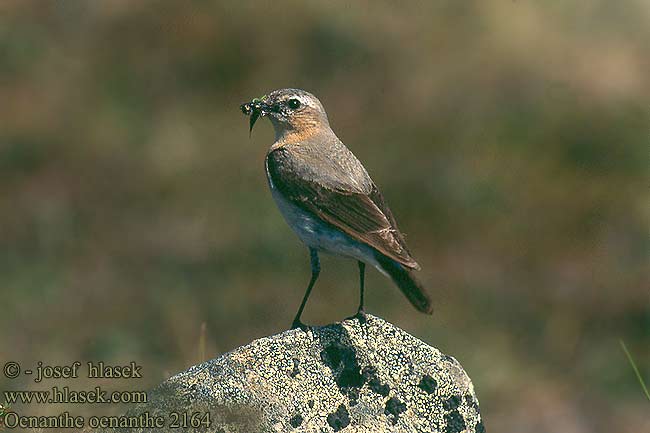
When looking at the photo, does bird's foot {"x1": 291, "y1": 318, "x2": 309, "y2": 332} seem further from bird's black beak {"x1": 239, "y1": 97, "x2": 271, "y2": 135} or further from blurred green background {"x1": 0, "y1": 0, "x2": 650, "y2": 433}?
blurred green background {"x1": 0, "y1": 0, "x2": 650, "y2": 433}

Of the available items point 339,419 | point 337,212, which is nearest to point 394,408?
point 339,419

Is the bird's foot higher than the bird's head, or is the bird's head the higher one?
the bird's head

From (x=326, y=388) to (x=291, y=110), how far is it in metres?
2.01

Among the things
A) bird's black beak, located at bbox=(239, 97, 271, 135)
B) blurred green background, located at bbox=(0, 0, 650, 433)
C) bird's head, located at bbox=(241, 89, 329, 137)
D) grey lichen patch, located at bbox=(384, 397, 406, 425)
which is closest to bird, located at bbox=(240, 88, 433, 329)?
bird's head, located at bbox=(241, 89, 329, 137)

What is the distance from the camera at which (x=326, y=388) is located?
19.7ft

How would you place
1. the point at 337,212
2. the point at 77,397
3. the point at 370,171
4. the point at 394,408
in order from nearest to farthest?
the point at 394,408
the point at 337,212
the point at 77,397
the point at 370,171

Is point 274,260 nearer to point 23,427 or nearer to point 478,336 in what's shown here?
point 478,336

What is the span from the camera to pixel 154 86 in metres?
16.2

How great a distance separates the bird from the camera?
6371 millimetres

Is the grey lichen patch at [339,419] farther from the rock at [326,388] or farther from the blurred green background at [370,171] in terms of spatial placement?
the blurred green background at [370,171]

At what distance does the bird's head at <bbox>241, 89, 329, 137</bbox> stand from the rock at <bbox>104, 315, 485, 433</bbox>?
1.47 meters

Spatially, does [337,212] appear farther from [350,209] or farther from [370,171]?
[370,171]

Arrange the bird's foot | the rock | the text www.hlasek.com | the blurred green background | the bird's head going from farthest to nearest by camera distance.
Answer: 1. the blurred green background
2. the bird's head
3. the bird's foot
4. the text www.hlasek.com
5. the rock

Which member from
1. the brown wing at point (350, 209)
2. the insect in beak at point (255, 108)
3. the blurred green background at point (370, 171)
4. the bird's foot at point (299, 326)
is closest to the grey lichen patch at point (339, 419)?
the bird's foot at point (299, 326)
